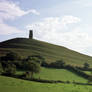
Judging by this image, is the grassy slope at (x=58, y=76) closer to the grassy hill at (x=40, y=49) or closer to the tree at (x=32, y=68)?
the tree at (x=32, y=68)

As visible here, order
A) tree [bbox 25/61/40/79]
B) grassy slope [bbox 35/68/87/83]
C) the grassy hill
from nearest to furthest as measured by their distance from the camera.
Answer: grassy slope [bbox 35/68/87/83], tree [bbox 25/61/40/79], the grassy hill

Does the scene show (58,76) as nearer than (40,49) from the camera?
Yes

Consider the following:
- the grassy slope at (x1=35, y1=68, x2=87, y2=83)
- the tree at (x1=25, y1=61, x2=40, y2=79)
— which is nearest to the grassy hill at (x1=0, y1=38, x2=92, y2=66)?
the grassy slope at (x1=35, y1=68, x2=87, y2=83)

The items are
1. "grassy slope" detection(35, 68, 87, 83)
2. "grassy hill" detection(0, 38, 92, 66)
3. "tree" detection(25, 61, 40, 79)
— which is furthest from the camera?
"grassy hill" detection(0, 38, 92, 66)

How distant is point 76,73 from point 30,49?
65.0 metres

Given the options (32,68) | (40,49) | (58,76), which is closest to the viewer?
(32,68)

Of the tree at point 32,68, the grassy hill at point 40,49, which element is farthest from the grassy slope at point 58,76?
the grassy hill at point 40,49

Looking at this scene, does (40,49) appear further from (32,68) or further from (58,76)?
(32,68)

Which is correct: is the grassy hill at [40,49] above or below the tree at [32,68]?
above

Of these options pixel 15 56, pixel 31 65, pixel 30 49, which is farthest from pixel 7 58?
pixel 30 49

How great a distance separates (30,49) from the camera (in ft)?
474

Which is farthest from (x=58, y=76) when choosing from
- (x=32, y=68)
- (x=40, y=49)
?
(x=40, y=49)

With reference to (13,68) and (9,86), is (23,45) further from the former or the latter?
(9,86)

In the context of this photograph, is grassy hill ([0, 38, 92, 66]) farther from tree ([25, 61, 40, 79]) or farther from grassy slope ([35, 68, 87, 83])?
tree ([25, 61, 40, 79])
